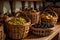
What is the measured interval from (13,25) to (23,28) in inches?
4.0

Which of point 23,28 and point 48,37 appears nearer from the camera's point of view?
point 23,28

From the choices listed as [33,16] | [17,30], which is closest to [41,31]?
[17,30]

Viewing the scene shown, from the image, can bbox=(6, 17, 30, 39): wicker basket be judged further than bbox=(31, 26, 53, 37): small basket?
No

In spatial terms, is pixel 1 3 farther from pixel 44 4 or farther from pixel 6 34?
pixel 44 4

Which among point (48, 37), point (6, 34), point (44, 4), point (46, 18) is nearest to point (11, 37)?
point (6, 34)

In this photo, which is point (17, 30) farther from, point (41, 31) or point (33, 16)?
point (33, 16)

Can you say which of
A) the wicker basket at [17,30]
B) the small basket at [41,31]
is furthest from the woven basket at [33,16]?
the wicker basket at [17,30]

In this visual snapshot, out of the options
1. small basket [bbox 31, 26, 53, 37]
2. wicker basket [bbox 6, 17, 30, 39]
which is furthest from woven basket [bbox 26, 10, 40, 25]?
wicker basket [bbox 6, 17, 30, 39]

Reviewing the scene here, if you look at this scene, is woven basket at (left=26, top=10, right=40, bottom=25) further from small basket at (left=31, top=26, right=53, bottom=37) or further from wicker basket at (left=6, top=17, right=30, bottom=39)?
wicker basket at (left=6, top=17, right=30, bottom=39)

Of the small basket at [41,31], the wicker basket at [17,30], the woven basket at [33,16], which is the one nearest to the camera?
the wicker basket at [17,30]

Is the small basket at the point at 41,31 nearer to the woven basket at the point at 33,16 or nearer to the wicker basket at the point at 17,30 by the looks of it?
the wicker basket at the point at 17,30

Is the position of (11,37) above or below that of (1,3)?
below

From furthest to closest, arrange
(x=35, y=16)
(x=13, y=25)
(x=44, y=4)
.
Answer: (x=44, y=4), (x=35, y=16), (x=13, y=25)

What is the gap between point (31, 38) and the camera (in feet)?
5.02
